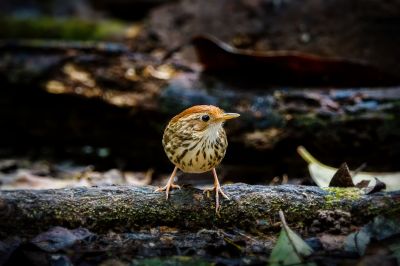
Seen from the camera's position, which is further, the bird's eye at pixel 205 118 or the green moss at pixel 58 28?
the green moss at pixel 58 28

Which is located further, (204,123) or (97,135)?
(97,135)

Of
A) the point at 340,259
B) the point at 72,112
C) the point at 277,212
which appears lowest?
the point at 340,259

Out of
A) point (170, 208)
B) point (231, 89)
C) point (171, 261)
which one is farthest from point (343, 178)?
point (231, 89)

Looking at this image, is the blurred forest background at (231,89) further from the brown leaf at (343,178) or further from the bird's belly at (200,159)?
the bird's belly at (200,159)

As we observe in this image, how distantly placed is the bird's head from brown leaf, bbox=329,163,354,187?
2.18 feet

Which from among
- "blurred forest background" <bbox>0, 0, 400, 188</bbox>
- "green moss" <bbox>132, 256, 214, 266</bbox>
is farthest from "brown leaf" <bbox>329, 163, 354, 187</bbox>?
"blurred forest background" <bbox>0, 0, 400, 188</bbox>

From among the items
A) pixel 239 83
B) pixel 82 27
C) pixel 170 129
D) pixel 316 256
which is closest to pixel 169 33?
pixel 239 83

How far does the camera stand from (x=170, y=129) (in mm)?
3377

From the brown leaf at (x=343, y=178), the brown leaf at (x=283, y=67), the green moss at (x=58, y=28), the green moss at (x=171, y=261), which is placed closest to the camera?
the green moss at (x=171, y=261)

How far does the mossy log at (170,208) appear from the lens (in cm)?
280

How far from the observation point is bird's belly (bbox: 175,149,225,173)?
321 cm

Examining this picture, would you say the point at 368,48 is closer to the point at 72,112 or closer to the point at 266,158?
the point at 266,158

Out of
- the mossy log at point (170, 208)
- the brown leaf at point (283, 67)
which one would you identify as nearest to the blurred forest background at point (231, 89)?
the brown leaf at point (283, 67)

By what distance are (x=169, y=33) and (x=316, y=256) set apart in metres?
4.27
